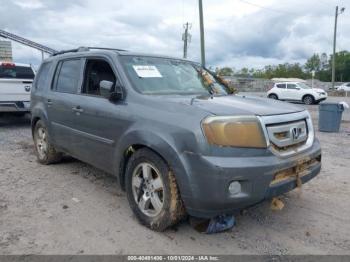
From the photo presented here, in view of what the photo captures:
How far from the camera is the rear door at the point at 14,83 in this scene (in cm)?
957

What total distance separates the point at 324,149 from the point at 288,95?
60.3 feet

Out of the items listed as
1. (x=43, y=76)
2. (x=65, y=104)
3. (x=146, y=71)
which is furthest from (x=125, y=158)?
(x=43, y=76)

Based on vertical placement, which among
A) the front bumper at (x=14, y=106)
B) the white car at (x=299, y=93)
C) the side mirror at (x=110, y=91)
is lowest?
the white car at (x=299, y=93)

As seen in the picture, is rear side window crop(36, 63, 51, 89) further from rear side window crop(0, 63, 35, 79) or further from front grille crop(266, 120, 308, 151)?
rear side window crop(0, 63, 35, 79)

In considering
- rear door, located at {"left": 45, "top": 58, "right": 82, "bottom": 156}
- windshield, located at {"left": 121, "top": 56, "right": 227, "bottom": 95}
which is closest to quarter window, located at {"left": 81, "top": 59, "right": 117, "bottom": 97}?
rear door, located at {"left": 45, "top": 58, "right": 82, "bottom": 156}

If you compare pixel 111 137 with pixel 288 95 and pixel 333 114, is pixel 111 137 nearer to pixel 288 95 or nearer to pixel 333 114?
pixel 333 114

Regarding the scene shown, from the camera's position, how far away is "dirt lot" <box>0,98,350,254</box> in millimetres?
3262

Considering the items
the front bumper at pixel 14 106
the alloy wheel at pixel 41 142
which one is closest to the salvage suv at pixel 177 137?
the alloy wheel at pixel 41 142

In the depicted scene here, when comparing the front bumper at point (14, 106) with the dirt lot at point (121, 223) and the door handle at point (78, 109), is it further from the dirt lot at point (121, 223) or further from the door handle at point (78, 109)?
the door handle at point (78, 109)

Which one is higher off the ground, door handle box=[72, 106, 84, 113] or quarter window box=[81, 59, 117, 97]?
quarter window box=[81, 59, 117, 97]

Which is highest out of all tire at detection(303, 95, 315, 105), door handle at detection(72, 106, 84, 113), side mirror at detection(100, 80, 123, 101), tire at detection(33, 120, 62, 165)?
side mirror at detection(100, 80, 123, 101)

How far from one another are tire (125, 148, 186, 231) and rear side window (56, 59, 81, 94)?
175 cm

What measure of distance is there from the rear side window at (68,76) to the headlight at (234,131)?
2451 millimetres

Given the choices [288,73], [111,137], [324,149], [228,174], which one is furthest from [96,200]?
[288,73]
